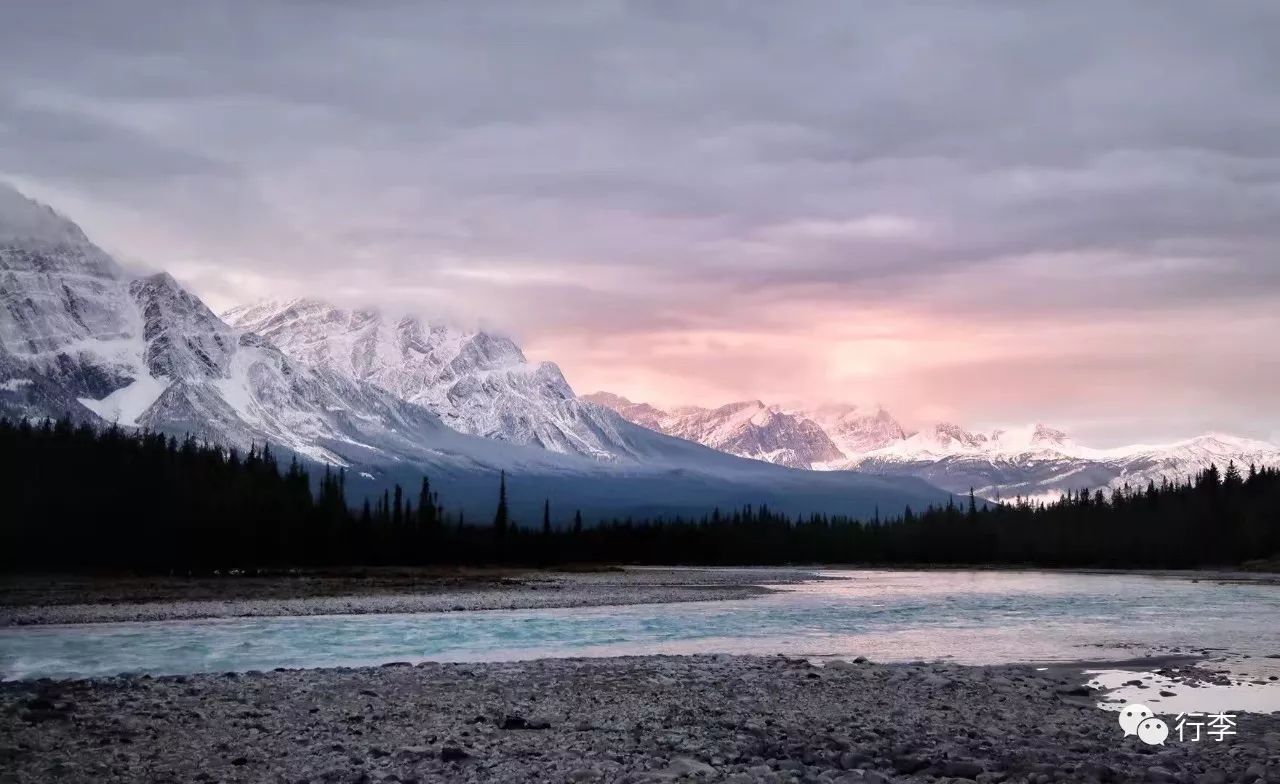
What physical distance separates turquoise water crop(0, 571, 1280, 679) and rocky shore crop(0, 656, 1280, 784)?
29.2 feet

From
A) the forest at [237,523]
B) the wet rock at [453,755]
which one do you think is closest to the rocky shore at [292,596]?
the forest at [237,523]

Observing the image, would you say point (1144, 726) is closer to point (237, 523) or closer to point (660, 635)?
point (660, 635)

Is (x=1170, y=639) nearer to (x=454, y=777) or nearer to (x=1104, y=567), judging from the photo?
(x=454, y=777)

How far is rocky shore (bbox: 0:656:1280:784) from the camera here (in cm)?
1981

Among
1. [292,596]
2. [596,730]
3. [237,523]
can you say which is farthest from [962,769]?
[237,523]

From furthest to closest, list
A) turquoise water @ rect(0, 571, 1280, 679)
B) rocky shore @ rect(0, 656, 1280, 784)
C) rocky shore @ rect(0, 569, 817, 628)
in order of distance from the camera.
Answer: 1. rocky shore @ rect(0, 569, 817, 628)
2. turquoise water @ rect(0, 571, 1280, 679)
3. rocky shore @ rect(0, 656, 1280, 784)

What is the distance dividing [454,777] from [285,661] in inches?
877

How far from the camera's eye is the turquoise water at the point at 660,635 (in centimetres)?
4084

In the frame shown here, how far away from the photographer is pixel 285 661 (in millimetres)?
39594

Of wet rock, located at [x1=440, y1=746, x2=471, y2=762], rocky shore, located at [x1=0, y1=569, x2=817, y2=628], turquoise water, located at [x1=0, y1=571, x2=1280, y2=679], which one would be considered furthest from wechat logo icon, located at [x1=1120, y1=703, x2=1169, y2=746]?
rocky shore, located at [x1=0, y1=569, x2=817, y2=628]

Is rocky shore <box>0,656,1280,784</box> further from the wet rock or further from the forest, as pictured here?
the forest

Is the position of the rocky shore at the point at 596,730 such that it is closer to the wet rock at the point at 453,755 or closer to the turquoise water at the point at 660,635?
the wet rock at the point at 453,755

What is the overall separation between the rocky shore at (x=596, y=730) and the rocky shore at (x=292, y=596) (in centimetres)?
3369

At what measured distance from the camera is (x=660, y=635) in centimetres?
5234
